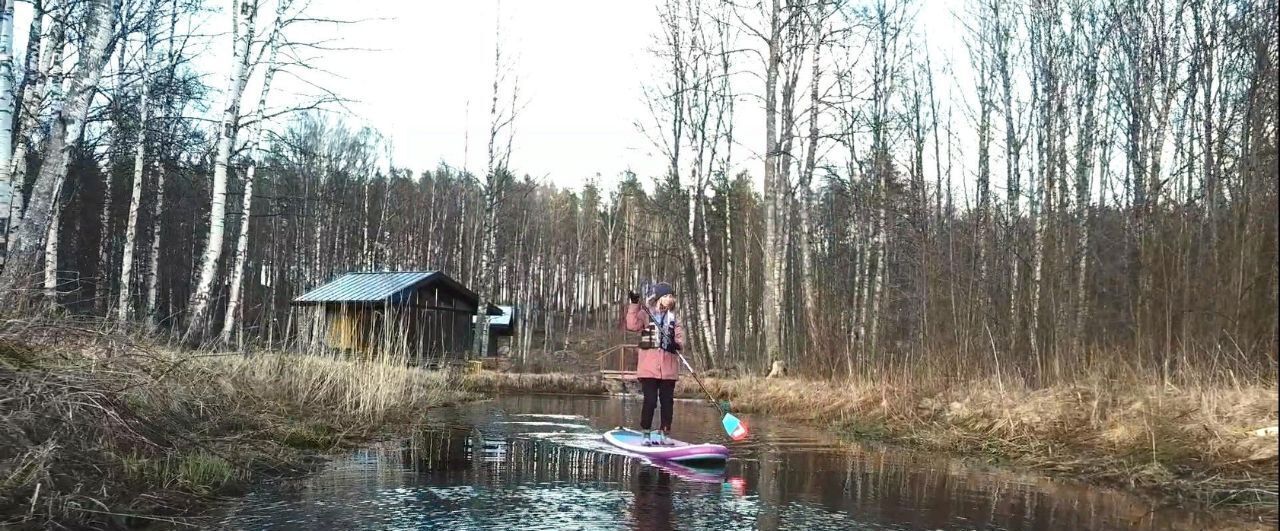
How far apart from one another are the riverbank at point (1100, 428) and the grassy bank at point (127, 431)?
21.9 feet

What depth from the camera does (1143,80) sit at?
63.9ft

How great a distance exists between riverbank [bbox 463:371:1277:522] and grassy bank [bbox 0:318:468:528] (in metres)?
6.67

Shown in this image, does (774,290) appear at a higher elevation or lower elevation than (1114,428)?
higher

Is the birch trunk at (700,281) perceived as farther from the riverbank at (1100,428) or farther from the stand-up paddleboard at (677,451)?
the stand-up paddleboard at (677,451)

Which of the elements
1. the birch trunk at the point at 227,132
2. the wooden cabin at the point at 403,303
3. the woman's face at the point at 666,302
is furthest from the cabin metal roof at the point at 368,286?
the woman's face at the point at 666,302

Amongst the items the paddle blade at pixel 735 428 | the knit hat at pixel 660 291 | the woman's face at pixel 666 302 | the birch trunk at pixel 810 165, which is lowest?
the paddle blade at pixel 735 428

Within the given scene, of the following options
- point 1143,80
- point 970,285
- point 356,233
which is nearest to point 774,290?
point 970,285

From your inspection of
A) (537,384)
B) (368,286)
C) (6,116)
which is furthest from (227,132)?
(368,286)

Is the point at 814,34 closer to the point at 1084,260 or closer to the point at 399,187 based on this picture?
the point at 1084,260

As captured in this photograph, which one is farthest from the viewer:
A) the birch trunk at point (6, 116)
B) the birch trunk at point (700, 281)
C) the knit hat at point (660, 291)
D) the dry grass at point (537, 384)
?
the birch trunk at point (700, 281)

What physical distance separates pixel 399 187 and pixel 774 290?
38053 millimetres

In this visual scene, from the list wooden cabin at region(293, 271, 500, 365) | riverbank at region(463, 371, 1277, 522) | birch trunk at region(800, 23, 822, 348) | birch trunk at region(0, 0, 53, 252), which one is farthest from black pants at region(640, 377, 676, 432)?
wooden cabin at region(293, 271, 500, 365)

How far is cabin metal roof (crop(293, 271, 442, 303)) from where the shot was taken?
27.9m

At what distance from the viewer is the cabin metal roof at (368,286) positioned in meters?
27.9
